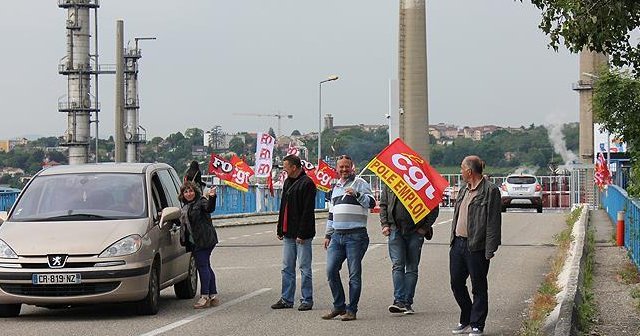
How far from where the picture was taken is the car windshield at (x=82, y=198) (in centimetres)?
1395

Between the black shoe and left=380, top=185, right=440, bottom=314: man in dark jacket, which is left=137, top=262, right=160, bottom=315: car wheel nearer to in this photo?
the black shoe

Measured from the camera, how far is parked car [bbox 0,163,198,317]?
1292cm

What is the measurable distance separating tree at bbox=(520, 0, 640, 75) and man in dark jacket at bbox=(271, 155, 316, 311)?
4542 mm

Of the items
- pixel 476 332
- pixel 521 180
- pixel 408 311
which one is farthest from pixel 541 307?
pixel 521 180

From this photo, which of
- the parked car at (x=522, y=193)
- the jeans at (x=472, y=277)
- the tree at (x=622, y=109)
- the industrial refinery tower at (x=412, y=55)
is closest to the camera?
the jeans at (x=472, y=277)

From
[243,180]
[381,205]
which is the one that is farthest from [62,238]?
[243,180]

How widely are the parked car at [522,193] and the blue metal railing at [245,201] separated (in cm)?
964

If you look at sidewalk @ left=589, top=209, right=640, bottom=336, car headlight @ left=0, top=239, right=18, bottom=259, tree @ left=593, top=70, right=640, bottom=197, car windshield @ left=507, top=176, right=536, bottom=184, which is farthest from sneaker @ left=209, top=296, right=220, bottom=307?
car windshield @ left=507, top=176, right=536, bottom=184

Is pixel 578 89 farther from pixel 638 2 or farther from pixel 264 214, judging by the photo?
pixel 638 2

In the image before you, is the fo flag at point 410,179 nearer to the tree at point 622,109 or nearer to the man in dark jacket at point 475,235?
the man in dark jacket at point 475,235

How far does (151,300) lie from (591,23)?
20.2 ft

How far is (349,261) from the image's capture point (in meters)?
13.3

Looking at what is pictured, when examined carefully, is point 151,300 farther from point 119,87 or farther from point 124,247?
point 119,87

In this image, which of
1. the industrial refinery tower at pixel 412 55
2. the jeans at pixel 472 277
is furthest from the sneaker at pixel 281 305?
the industrial refinery tower at pixel 412 55
